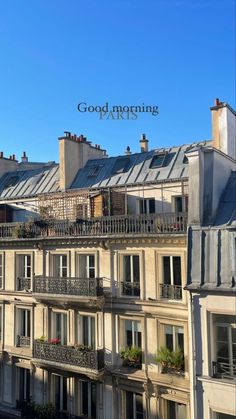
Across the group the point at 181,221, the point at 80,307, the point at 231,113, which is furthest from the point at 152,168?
the point at 80,307

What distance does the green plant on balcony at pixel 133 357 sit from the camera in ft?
51.8

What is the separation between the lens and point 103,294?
16.8m

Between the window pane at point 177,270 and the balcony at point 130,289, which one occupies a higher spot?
the window pane at point 177,270

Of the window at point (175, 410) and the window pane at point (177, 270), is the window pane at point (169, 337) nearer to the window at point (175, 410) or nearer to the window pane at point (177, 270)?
the window pane at point (177, 270)

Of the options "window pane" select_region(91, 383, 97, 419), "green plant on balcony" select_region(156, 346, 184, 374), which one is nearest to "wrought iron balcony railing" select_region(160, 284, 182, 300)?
"green plant on balcony" select_region(156, 346, 184, 374)

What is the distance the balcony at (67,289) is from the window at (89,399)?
3943mm

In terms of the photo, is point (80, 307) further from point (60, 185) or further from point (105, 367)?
point (60, 185)

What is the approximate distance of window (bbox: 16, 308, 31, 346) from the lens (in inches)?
778

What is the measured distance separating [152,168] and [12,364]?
12643mm

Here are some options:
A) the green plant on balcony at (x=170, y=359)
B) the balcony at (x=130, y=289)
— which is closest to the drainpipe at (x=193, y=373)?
the green plant on balcony at (x=170, y=359)

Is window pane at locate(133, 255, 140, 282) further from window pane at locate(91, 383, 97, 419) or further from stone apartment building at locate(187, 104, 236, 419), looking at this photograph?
window pane at locate(91, 383, 97, 419)

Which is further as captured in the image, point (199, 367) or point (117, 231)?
point (117, 231)

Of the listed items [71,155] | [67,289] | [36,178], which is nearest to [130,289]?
[67,289]

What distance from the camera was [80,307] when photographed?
17609 mm
